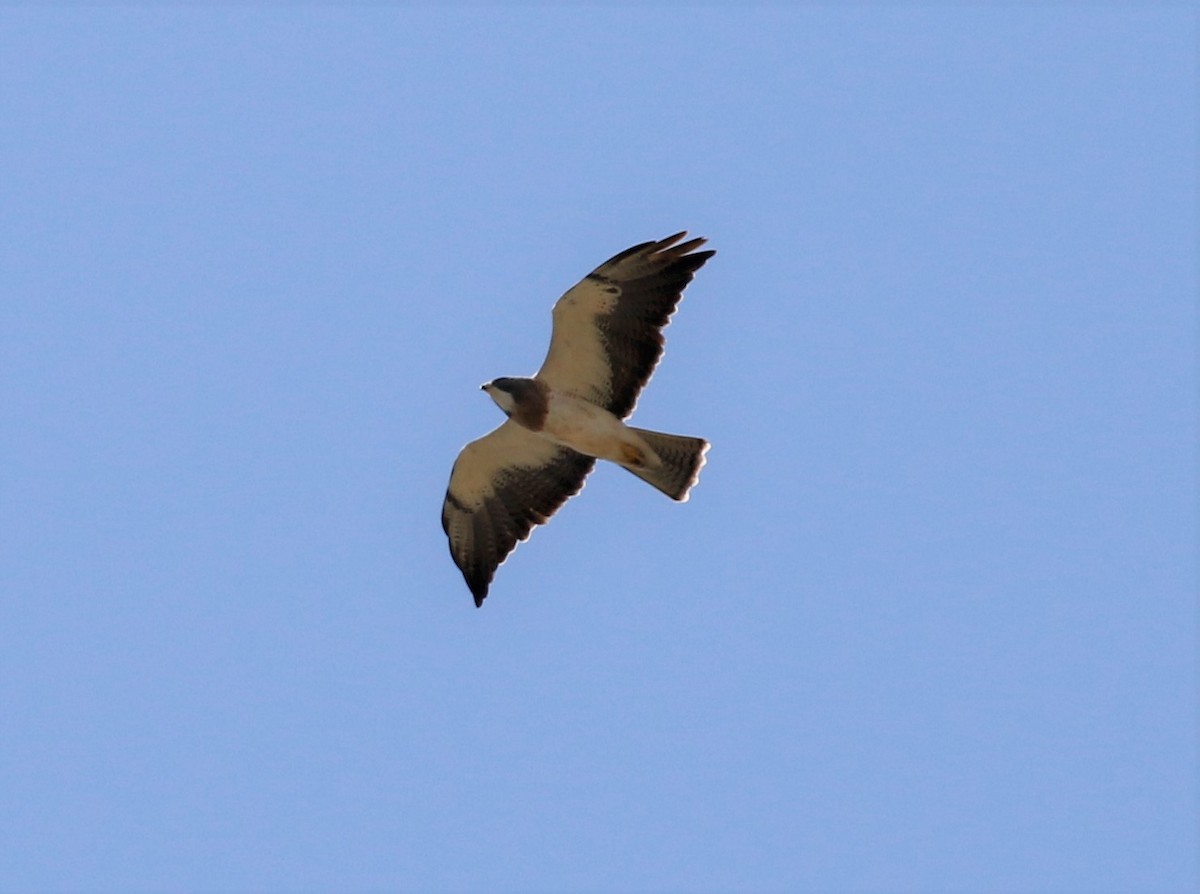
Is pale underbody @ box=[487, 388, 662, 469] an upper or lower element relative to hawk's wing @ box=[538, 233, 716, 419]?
lower

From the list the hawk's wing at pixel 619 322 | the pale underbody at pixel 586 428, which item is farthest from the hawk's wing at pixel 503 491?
the hawk's wing at pixel 619 322

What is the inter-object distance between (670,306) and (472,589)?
310 centimetres

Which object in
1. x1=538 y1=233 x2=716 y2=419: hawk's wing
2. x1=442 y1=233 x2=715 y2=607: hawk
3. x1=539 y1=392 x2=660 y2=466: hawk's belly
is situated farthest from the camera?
x1=539 y1=392 x2=660 y2=466: hawk's belly

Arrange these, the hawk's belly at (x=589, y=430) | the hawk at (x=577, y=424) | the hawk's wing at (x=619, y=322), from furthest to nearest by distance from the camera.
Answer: the hawk's belly at (x=589, y=430) < the hawk at (x=577, y=424) < the hawk's wing at (x=619, y=322)

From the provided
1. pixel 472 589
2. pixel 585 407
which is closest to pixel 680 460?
pixel 585 407

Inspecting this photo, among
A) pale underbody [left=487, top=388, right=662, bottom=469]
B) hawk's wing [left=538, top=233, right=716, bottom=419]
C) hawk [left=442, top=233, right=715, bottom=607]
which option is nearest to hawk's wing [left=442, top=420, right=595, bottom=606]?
hawk [left=442, top=233, right=715, bottom=607]

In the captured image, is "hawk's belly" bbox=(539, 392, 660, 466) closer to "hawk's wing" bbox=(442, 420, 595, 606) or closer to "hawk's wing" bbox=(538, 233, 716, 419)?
"hawk's wing" bbox=(538, 233, 716, 419)

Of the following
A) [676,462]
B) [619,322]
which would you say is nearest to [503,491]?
[676,462]

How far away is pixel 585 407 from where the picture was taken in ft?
49.6

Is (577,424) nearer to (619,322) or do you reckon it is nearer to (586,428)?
(586,428)

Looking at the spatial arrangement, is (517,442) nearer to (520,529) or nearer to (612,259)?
(520,529)

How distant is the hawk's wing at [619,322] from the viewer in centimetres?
1462

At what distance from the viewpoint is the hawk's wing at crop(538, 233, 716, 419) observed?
14625 mm

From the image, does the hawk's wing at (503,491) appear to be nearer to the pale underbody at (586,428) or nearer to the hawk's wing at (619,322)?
the pale underbody at (586,428)
